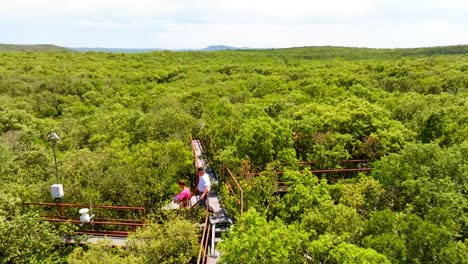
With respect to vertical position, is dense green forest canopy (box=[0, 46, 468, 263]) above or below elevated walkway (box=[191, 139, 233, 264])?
above

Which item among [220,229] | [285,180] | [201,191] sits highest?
[201,191]

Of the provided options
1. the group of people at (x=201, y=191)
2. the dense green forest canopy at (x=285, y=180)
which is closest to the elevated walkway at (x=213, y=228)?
the dense green forest canopy at (x=285, y=180)

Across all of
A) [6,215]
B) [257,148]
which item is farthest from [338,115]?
[6,215]

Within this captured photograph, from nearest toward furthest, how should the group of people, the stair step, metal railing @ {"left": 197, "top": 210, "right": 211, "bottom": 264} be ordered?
metal railing @ {"left": 197, "top": 210, "right": 211, "bottom": 264} → the group of people → the stair step

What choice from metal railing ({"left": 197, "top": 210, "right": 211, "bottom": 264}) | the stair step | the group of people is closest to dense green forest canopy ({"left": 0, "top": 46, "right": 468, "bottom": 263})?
metal railing ({"left": 197, "top": 210, "right": 211, "bottom": 264})

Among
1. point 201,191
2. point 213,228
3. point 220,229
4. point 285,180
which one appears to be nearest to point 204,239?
point 213,228

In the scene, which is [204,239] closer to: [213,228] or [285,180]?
[213,228]

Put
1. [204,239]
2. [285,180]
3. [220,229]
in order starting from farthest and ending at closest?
[285,180]
[220,229]
[204,239]

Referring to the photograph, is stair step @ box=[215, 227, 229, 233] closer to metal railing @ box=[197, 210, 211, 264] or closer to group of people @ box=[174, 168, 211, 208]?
metal railing @ box=[197, 210, 211, 264]

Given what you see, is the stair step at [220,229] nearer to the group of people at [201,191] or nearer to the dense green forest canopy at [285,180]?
the dense green forest canopy at [285,180]

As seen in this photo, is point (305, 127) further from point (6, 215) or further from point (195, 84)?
point (195, 84)

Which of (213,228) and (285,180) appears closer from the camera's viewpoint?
(213,228)
